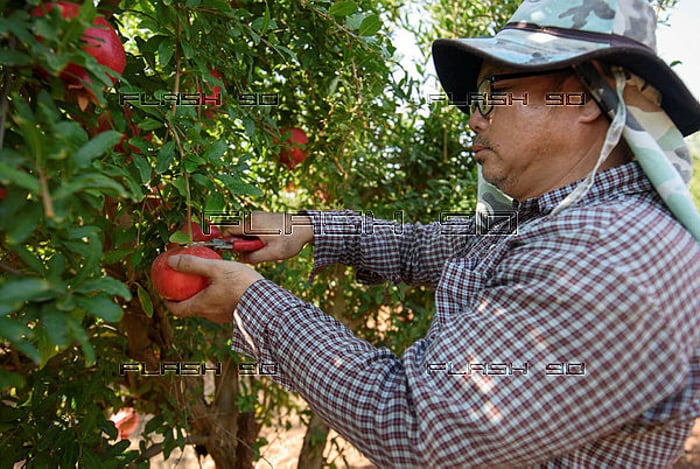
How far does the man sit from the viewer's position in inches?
38.7

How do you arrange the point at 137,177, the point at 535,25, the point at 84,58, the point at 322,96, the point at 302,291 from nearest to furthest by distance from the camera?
the point at 84,58
the point at 137,177
the point at 535,25
the point at 322,96
the point at 302,291

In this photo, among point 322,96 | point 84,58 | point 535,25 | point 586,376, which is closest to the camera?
point 84,58

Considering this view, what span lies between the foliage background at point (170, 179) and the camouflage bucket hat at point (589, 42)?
1.17 feet

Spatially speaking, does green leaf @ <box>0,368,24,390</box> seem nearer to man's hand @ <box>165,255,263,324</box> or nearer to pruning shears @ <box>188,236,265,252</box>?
man's hand @ <box>165,255,263,324</box>

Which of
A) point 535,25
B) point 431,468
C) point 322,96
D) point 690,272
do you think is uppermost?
point 535,25

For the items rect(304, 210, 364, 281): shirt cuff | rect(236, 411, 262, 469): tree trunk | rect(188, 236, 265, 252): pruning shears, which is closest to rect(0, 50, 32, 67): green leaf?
rect(188, 236, 265, 252): pruning shears

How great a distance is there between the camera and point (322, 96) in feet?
6.77

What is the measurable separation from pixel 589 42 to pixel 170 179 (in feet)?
2.83

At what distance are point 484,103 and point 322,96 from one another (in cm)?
80

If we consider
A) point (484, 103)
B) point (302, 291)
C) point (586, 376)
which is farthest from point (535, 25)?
point (302, 291)

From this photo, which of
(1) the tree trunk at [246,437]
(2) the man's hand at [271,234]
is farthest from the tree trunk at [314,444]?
(2) the man's hand at [271,234]

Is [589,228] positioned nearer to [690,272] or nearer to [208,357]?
[690,272]

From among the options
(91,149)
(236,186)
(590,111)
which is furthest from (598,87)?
(91,149)

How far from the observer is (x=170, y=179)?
1.21 m
